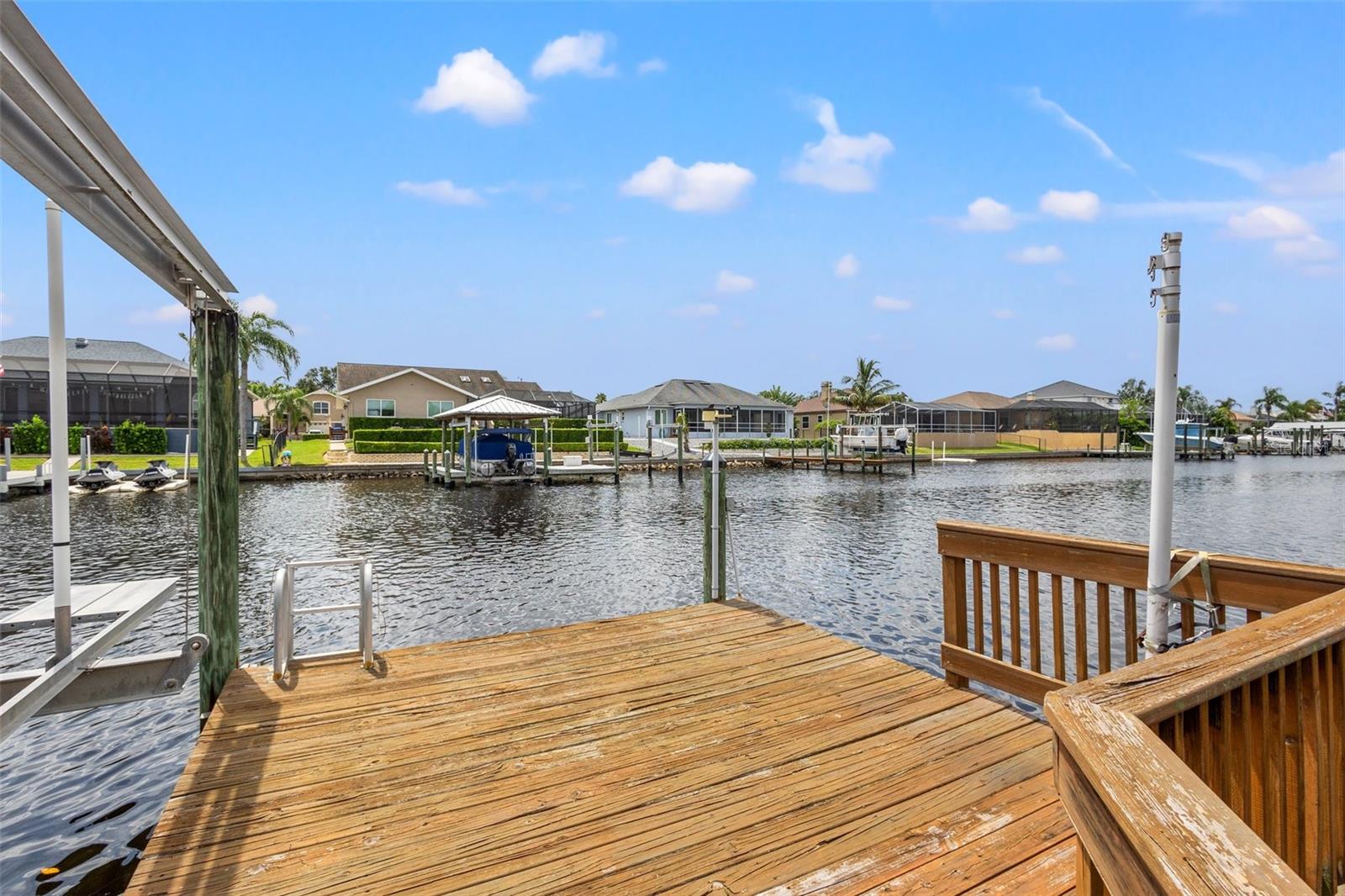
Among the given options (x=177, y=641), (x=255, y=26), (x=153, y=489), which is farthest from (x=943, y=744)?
(x=153, y=489)

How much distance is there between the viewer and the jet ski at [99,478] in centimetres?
2189

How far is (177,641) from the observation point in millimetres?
7863

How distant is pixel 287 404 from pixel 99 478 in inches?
732

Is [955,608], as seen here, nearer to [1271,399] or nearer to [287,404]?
[287,404]

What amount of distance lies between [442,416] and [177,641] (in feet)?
62.2

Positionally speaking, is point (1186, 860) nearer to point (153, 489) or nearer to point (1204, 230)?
point (1204, 230)

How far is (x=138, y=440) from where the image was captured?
31.3 m

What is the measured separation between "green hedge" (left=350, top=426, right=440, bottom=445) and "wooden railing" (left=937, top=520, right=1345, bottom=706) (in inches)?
1386

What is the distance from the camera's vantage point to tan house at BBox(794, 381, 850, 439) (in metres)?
57.9

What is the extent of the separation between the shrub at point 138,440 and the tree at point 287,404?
6.65 metres

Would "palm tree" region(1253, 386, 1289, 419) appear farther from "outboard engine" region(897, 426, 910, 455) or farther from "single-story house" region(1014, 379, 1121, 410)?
"outboard engine" region(897, 426, 910, 455)

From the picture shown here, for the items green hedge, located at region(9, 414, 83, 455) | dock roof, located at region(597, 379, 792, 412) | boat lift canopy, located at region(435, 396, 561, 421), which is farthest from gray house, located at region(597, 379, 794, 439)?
green hedge, located at region(9, 414, 83, 455)

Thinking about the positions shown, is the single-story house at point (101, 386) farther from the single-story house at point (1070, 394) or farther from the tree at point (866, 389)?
the single-story house at point (1070, 394)

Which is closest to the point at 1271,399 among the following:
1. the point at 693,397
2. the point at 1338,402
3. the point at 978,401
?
the point at 1338,402
